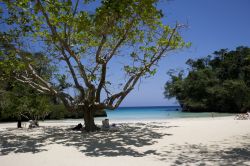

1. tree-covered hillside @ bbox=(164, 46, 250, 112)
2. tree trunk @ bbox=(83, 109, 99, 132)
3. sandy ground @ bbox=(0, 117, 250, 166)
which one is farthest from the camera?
tree-covered hillside @ bbox=(164, 46, 250, 112)

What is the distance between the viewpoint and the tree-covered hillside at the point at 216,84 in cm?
4803

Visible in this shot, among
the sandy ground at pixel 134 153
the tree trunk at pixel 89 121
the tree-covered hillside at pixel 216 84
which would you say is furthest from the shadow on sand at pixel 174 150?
the tree-covered hillside at pixel 216 84

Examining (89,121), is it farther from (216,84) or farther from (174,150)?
(216,84)

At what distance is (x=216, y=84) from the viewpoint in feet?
171

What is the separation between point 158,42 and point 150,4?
18.0 feet

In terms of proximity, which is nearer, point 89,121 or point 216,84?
point 89,121

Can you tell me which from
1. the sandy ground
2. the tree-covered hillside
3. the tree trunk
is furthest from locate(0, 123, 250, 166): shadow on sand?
the tree-covered hillside

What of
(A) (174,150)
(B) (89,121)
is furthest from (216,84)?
(A) (174,150)

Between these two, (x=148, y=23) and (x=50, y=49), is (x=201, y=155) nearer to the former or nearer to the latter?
(x=148, y=23)

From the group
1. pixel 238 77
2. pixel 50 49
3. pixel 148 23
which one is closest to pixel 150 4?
pixel 148 23

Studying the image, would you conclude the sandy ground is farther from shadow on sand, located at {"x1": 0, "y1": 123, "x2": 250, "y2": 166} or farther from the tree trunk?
the tree trunk

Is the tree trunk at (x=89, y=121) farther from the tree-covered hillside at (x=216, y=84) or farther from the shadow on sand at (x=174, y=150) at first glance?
the tree-covered hillside at (x=216, y=84)

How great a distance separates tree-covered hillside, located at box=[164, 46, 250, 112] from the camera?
158 feet

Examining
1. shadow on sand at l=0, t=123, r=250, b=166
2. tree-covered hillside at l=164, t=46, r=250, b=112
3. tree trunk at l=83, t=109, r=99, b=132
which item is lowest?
shadow on sand at l=0, t=123, r=250, b=166
